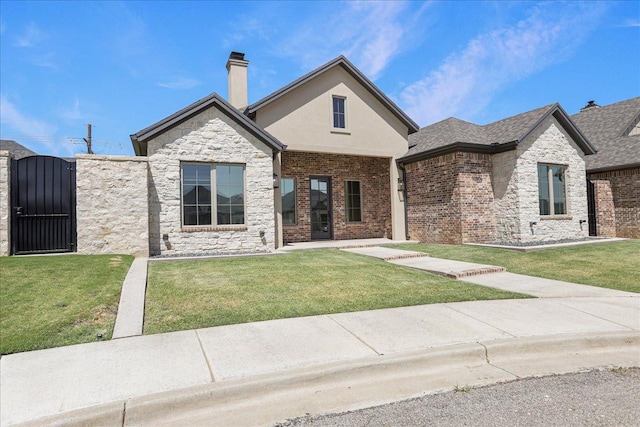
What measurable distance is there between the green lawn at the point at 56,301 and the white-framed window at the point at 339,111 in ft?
31.9

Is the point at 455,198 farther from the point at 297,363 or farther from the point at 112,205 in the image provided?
the point at 297,363

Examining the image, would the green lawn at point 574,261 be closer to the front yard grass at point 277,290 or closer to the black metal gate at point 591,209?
the front yard grass at point 277,290

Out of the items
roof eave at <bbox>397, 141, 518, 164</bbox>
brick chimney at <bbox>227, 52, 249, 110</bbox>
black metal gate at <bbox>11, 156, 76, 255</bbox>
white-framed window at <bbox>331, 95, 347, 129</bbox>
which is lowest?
black metal gate at <bbox>11, 156, 76, 255</bbox>

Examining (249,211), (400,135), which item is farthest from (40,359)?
(400,135)

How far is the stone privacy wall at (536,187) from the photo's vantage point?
1435 cm

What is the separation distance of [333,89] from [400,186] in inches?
195

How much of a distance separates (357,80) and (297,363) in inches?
545

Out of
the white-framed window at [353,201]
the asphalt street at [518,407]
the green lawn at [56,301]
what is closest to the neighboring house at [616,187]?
the white-framed window at [353,201]

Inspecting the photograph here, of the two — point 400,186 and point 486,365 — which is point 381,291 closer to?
point 486,365

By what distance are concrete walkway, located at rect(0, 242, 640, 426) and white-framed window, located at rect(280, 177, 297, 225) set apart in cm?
1080

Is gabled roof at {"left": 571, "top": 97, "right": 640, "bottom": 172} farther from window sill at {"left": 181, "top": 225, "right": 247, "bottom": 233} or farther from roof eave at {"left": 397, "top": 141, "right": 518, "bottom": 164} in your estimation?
window sill at {"left": 181, "top": 225, "right": 247, "bottom": 233}

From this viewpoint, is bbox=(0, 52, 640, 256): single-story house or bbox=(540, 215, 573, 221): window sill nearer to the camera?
bbox=(0, 52, 640, 256): single-story house

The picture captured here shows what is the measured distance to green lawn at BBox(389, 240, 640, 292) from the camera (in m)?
8.58

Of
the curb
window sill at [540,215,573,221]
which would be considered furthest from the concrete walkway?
window sill at [540,215,573,221]
